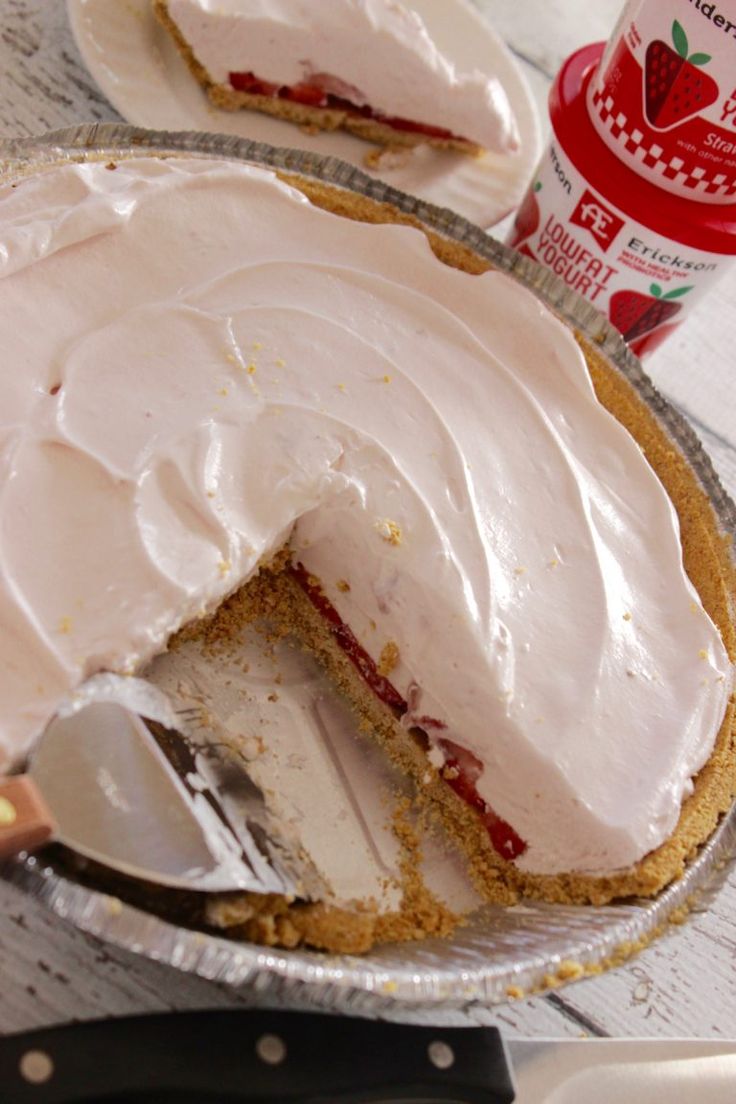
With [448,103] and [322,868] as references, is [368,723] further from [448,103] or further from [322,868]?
[448,103]

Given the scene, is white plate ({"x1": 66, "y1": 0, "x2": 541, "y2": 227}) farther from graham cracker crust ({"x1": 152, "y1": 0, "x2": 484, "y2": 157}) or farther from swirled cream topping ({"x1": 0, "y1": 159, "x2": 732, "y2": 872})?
swirled cream topping ({"x1": 0, "y1": 159, "x2": 732, "y2": 872})

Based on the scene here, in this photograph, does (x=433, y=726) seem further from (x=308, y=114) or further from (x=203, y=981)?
(x=308, y=114)

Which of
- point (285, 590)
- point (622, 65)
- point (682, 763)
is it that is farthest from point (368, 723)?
point (622, 65)

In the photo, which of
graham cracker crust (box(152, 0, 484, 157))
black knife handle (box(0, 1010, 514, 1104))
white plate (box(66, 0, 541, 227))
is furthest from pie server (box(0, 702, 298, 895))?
graham cracker crust (box(152, 0, 484, 157))

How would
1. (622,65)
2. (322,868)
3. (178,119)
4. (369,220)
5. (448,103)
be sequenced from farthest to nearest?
1. (448,103)
2. (178,119)
3. (369,220)
4. (622,65)
5. (322,868)

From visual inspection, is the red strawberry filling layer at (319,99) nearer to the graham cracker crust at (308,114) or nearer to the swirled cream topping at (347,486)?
the graham cracker crust at (308,114)

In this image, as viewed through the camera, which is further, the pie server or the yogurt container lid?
the yogurt container lid
